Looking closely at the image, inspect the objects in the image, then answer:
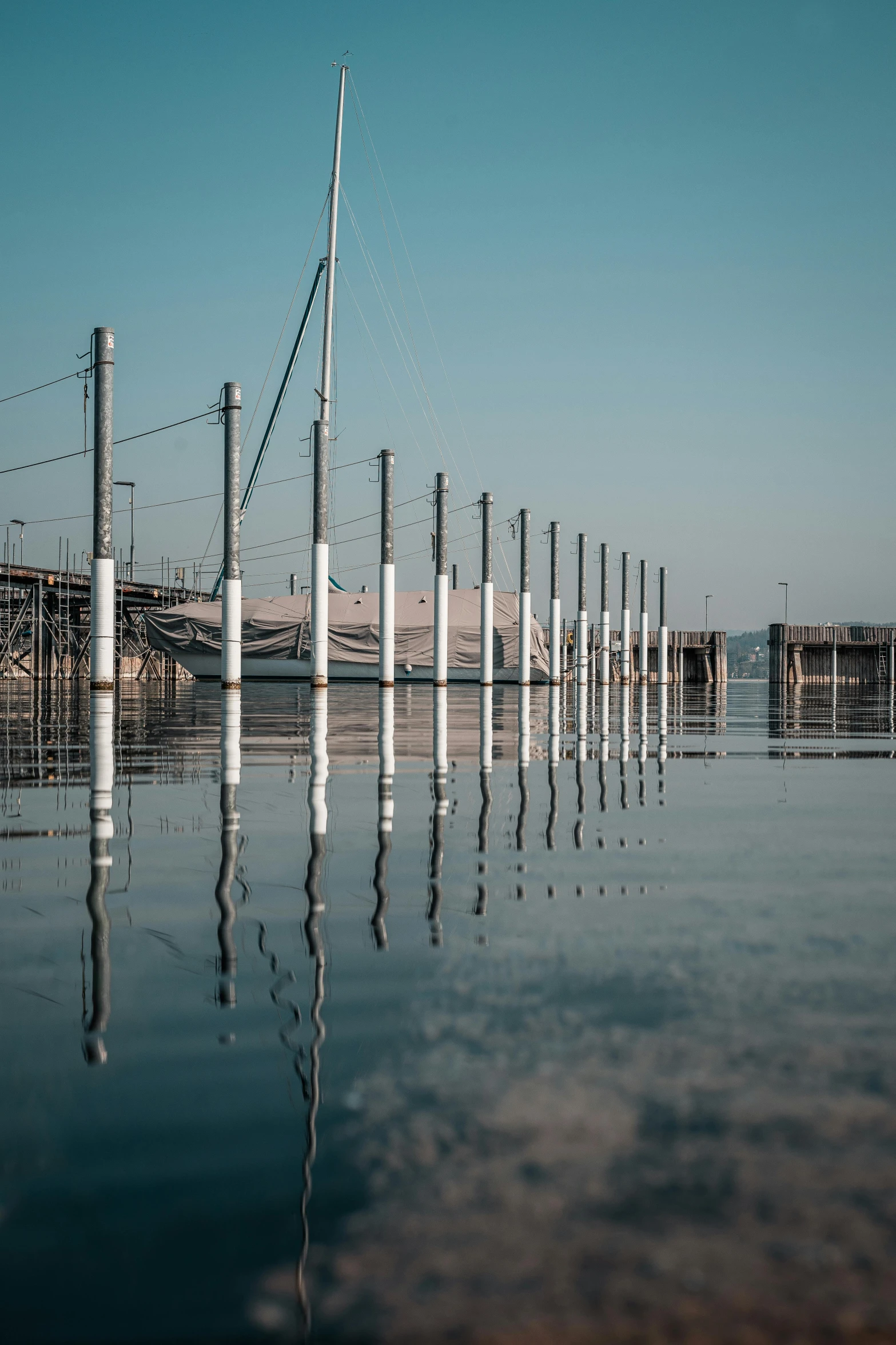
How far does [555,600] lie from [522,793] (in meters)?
27.5

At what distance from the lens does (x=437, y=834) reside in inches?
187

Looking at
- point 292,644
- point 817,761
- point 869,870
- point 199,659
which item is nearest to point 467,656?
point 292,644

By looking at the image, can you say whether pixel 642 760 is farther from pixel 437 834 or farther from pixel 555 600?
pixel 555 600

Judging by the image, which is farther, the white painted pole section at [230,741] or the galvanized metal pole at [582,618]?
the galvanized metal pole at [582,618]

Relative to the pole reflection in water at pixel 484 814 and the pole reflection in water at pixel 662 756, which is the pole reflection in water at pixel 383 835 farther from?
the pole reflection in water at pixel 662 756

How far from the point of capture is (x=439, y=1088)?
5.76ft

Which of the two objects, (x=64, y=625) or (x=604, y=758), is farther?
(x=64, y=625)

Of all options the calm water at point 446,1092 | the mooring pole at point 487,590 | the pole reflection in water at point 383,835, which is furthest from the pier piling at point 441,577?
the calm water at point 446,1092

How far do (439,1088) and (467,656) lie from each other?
45397 millimetres

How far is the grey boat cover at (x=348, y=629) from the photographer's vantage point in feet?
151

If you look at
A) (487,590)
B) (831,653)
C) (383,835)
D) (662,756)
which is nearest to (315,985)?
(383,835)

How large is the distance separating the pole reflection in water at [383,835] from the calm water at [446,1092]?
0.03 meters

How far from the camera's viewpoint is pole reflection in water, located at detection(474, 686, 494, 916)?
11.1 ft

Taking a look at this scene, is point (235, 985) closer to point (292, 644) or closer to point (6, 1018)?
point (6, 1018)
